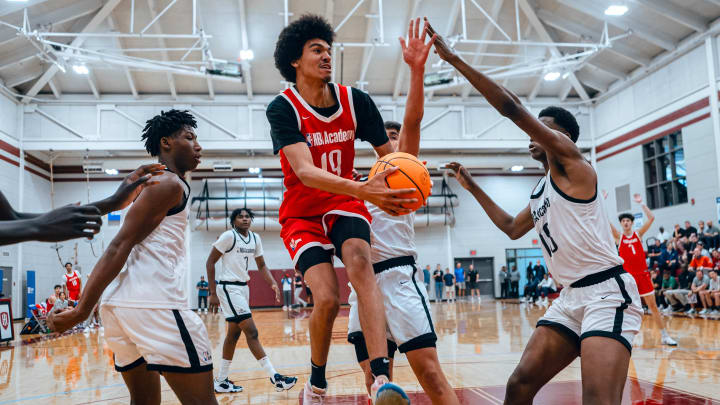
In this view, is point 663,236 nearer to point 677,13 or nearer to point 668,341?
point 677,13

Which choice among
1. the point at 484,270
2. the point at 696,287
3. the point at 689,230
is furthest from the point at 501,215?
the point at 484,270

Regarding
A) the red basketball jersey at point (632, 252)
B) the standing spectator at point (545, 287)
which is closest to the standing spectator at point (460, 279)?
the standing spectator at point (545, 287)

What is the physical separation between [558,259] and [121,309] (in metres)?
2.64

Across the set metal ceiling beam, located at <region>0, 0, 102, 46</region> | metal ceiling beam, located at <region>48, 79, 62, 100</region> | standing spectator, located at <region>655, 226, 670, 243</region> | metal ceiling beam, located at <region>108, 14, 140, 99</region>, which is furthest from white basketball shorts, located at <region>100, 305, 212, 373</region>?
metal ceiling beam, located at <region>48, 79, 62, 100</region>

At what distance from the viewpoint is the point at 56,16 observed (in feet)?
59.1

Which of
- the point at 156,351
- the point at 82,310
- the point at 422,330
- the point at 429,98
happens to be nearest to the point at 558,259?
the point at 422,330

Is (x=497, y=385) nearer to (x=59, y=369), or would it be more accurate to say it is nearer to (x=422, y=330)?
(x=422, y=330)

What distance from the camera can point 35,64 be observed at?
2061cm

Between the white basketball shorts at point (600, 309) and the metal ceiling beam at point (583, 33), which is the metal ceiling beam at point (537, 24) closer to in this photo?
the metal ceiling beam at point (583, 33)

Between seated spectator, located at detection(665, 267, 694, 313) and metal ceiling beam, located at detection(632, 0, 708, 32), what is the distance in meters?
A: 7.79

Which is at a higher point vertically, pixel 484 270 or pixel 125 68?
pixel 125 68

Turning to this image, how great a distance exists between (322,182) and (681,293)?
51.5ft

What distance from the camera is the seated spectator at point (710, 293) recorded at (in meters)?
13.8

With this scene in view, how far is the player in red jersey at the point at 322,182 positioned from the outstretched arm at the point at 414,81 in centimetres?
16
